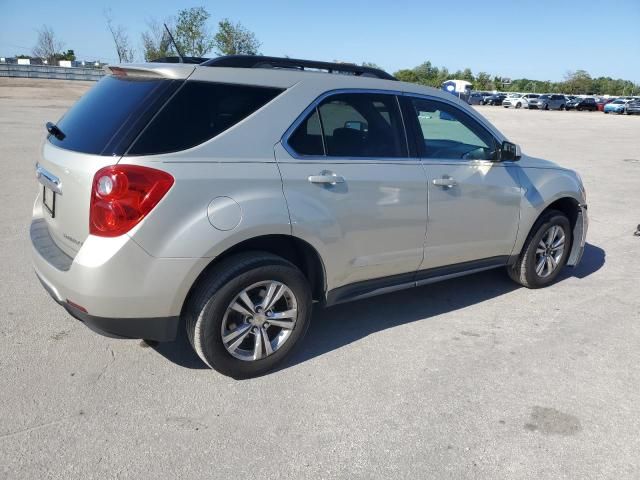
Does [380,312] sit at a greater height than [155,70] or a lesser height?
lesser

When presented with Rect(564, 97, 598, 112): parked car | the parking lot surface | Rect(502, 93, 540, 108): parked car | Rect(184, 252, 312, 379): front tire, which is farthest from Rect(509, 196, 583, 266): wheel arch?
Rect(564, 97, 598, 112): parked car

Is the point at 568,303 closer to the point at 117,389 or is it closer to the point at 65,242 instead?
the point at 117,389

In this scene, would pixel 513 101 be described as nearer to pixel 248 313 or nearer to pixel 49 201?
pixel 248 313

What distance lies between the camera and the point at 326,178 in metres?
3.25

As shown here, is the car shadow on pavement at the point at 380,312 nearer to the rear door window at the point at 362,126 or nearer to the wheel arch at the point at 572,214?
the wheel arch at the point at 572,214

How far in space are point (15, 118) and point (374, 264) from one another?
58.9 feet

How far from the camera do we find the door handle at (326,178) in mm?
3211

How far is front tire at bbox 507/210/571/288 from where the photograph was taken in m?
4.75

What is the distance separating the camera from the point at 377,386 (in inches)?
127

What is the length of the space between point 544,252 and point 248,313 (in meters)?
3.06

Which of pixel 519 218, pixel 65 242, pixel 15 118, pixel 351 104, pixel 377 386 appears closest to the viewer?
pixel 65 242

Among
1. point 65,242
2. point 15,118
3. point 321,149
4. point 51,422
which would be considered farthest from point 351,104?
point 15,118

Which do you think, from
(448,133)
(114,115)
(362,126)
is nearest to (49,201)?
(114,115)

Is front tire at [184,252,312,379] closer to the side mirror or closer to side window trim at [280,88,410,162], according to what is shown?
side window trim at [280,88,410,162]
